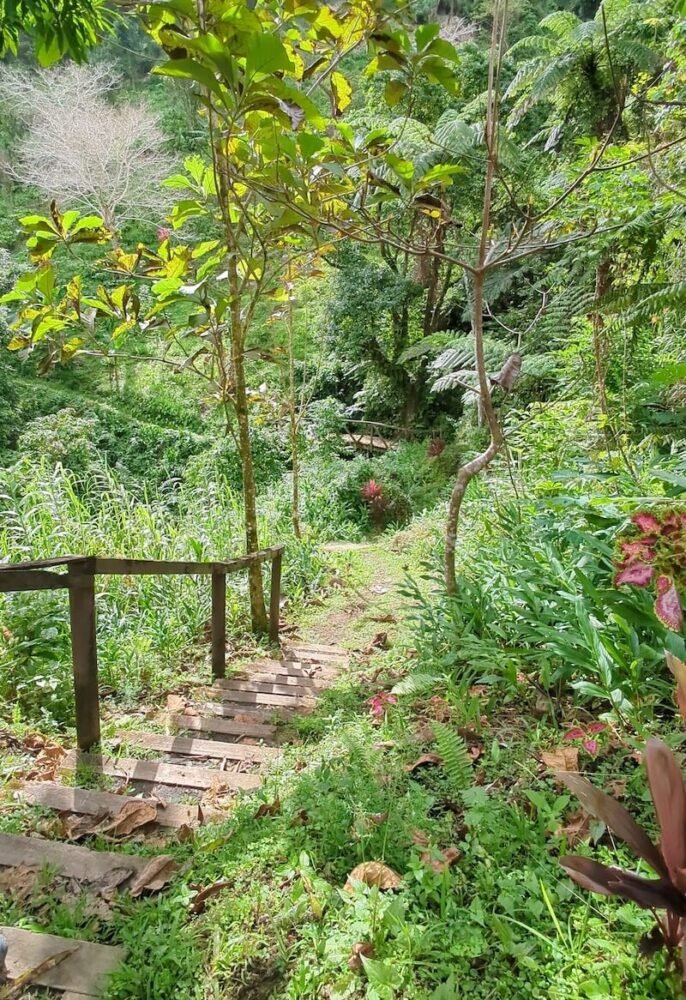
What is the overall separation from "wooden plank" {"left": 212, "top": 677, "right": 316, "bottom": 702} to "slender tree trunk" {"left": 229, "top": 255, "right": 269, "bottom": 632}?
0.70 meters

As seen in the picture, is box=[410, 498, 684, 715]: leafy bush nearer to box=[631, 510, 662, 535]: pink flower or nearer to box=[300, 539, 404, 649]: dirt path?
box=[631, 510, 662, 535]: pink flower

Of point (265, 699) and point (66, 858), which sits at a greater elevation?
point (66, 858)

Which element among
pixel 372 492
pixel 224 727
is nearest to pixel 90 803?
pixel 224 727

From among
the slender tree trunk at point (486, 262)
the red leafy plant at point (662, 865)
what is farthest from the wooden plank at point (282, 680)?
the red leafy plant at point (662, 865)

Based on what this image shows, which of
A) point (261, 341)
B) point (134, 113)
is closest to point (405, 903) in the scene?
point (261, 341)

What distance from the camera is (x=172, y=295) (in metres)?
2.65

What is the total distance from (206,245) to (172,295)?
50cm

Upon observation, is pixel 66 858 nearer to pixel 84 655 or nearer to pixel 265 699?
pixel 84 655

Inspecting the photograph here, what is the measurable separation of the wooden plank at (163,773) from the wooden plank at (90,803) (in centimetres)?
19

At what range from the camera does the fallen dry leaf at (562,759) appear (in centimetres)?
173

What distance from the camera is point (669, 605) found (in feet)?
4.29

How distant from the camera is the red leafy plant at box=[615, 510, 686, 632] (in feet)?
4.33

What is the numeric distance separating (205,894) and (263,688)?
193 cm

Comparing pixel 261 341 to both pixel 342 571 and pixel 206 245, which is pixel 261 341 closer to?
pixel 342 571
